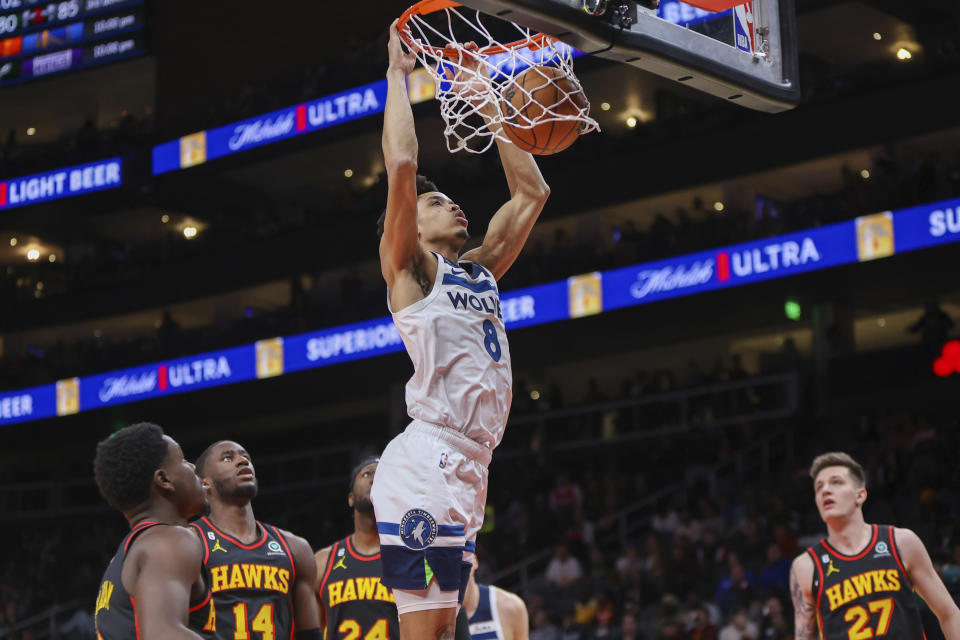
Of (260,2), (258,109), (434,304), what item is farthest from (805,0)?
(434,304)

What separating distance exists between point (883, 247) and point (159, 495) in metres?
13.1

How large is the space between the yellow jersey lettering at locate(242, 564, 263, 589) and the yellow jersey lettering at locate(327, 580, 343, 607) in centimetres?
73

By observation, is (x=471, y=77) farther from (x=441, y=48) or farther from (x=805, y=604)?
(x=805, y=604)

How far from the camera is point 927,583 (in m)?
5.96

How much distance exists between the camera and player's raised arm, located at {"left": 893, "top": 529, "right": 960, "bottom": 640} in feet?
18.9

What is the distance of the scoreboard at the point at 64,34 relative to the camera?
1703 centimetres

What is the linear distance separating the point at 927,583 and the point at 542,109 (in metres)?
3.00

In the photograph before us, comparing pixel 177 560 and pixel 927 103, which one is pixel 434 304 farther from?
pixel 927 103

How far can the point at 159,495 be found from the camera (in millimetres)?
4078

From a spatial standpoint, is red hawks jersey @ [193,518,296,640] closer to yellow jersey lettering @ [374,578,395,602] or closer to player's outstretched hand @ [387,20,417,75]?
yellow jersey lettering @ [374,578,395,602]

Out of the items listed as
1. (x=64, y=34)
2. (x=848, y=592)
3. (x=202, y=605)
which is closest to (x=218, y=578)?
(x=202, y=605)

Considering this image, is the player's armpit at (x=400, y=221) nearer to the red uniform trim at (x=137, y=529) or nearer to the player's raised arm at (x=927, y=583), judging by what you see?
the red uniform trim at (x=137, y=529)

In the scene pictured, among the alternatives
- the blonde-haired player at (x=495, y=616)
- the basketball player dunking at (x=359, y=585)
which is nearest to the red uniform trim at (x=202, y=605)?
the basketball player dunking at (x=359, y=585)

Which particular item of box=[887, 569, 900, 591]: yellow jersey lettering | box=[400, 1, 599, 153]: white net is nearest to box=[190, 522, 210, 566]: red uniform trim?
box=[400, 1, 599, 153]: white net
